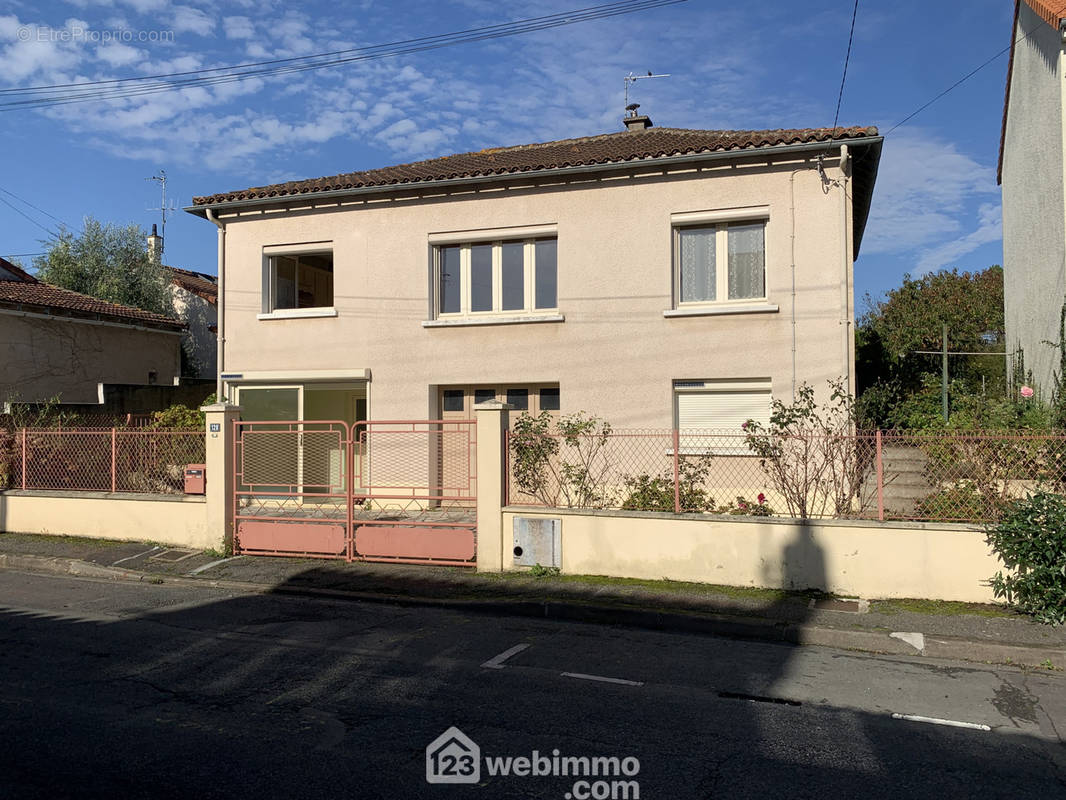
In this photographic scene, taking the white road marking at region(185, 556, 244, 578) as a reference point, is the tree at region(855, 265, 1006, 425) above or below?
above

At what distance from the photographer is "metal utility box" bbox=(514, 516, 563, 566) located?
30.7 ft

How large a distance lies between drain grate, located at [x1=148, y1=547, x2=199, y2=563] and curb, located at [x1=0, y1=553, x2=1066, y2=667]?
65 centimetres

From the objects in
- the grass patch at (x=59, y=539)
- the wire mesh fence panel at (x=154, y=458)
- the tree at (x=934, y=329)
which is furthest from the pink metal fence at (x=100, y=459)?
the tree at (x=934, y=329)

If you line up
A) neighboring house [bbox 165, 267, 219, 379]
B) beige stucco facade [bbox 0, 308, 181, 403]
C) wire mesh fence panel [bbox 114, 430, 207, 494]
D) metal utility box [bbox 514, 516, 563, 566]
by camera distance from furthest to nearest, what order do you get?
neighboring house [bbox 165, 267, 219, 379] → beige stucco facade [bbox 0, 308, 181, 403] → wire mesh fence panel [bbox 114, 430, 207, 494] → metal utility box [bbox 514, 516, 563, 566]

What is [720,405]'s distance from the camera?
12.3 metres

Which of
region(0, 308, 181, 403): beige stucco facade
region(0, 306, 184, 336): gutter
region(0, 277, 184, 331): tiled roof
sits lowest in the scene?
region(0, 308, 181, 403): beige stucco facade

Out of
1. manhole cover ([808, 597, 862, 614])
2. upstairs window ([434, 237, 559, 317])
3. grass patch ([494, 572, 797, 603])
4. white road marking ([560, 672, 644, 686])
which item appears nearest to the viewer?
white road marking ([560, 672, 644, 686])

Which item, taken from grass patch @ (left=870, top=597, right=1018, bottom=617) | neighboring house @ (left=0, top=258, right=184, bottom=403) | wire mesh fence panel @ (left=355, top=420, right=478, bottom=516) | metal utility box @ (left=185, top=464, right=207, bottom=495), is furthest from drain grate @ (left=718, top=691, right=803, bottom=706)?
neighboring house @ (left=0, top=258, right=184, bottom=403)

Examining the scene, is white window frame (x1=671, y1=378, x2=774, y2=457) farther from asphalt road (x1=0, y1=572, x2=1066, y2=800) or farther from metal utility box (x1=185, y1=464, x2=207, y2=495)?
metal utility box (x1=185, y1=464, x2=207, y2=495)

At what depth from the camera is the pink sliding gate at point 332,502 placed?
10.0 metres

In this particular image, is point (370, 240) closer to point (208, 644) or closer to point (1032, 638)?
point (208, 644)

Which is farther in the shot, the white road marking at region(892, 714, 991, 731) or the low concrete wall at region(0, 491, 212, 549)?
the low concrete wall at region(0, 491, 212, 549)

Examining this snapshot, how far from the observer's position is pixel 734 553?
28.4 ft

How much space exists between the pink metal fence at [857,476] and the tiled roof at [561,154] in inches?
186
